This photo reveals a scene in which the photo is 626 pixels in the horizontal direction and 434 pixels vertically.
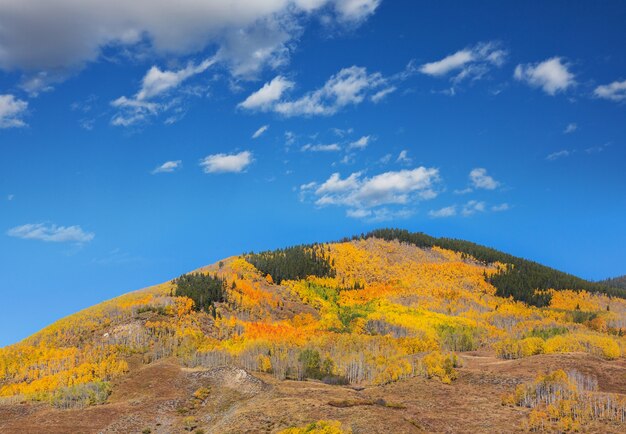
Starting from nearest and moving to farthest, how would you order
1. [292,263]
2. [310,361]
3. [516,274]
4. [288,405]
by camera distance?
[288,405]
[310,361]
[292,263]
[516,274]

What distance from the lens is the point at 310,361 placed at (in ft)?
200

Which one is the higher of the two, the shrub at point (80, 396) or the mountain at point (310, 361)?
the mountain at point (310, 361)

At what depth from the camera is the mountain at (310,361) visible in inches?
1447

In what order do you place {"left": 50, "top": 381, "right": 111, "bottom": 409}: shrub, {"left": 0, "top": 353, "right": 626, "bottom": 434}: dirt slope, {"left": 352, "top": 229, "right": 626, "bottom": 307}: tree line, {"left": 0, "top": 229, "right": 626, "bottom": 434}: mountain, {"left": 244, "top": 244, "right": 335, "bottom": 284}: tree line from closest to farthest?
{"left": 0, "top": 353, "right": 626, "bottom": 434}: dirt slope, {"left": 0, "top": 229, "right": 626, "bottom": 434}: mountain, {"left": 50, "top": 381, "right": 111, "bottom": 409}: shrub, {"left": 244, "top": 244, "right": 335, "bottom": 284}: tree line, {"left": 352, "top": 229, "right": 626, "bottom": 307}: tree line

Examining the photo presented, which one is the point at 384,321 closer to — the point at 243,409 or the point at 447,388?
the point at 447,388

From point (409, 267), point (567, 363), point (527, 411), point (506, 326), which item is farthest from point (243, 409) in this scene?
point (409, 267)

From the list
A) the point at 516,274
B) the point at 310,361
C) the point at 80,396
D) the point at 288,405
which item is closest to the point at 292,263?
the point at 516,274

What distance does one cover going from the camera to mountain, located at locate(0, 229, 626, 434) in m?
36.8

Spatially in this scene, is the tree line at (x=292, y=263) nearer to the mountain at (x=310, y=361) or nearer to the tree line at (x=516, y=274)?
the mountain at (x=310, y=361)

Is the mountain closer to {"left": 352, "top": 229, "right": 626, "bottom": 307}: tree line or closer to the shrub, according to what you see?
the shrub

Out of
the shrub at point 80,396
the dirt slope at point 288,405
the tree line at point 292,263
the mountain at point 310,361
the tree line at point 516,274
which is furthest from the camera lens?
the tree line at point 516,274

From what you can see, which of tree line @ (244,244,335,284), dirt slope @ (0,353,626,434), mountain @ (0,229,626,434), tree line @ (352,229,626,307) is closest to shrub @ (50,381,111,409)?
mountain @ (0,229,626,434)

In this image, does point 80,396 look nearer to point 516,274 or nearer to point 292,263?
point 292,263

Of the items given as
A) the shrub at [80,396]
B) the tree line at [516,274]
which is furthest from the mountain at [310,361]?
the tree line at [516,274]
